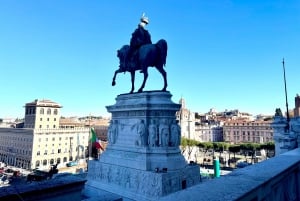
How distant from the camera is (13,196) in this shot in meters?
2.88

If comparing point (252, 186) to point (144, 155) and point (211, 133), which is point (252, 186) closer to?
point (144, 155)

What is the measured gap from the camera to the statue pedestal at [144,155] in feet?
42.7

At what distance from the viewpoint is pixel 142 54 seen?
1545cm

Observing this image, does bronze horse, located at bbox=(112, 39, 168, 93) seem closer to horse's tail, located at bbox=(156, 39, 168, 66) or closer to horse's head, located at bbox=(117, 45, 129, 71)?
horse's tail, located at bbox=(156, 39, 168, 66)

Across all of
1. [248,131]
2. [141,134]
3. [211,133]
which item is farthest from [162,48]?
[211,133]

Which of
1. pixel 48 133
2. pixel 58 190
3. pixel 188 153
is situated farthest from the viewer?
pixel 48 133

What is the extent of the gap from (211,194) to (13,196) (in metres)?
2.29

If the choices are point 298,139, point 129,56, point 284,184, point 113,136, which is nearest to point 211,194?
point 284,184

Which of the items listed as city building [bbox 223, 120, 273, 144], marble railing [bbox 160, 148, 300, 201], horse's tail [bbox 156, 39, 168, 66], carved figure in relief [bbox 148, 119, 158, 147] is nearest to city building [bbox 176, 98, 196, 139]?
city building [bbox 223, 120, 273, 144]

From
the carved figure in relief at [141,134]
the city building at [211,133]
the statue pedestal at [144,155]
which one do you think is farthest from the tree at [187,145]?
the carved figure in relief at [141,134]

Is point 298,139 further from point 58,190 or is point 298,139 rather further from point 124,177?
point 58,190

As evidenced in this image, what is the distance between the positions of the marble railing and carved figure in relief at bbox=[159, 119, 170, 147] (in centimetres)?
959

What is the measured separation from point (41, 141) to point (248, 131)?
6847 centimetres

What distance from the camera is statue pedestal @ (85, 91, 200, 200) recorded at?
13.0 metres
